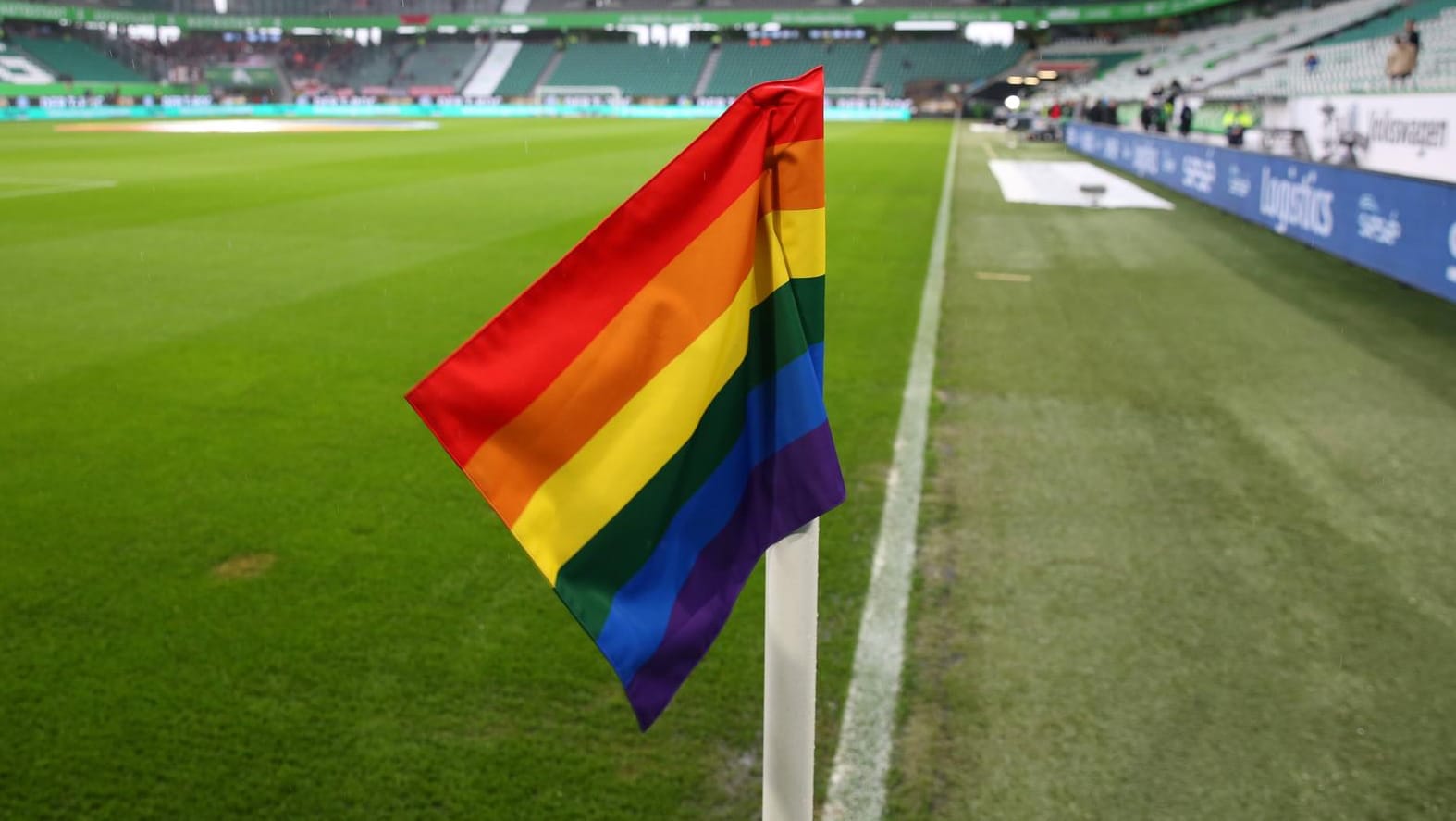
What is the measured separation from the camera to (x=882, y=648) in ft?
11.2

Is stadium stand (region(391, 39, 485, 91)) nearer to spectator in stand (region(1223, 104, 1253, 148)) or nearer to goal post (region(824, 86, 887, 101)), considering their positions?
goal post (region(824, 86, 887, 101))

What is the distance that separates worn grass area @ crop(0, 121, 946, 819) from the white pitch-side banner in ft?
25.8

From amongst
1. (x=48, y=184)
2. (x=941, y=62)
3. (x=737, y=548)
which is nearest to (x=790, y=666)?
(x=737, y=548)

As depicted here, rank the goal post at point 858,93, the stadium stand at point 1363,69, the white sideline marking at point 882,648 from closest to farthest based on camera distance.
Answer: the white sideline marking at point 882,648
the stadium stand at point 1363,69
the goal post at point 858,93

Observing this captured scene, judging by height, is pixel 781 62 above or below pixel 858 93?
above

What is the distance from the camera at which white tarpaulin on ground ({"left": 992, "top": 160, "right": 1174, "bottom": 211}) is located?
673 inches

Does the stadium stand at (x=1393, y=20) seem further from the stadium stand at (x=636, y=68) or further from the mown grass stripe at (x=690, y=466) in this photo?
the stadium stand at (x=636, y=68)

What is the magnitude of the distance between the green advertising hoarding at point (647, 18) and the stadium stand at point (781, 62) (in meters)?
1.84

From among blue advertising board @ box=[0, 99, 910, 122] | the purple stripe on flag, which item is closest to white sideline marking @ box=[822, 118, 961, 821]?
the purple stripe on flag

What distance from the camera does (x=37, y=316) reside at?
8.20m

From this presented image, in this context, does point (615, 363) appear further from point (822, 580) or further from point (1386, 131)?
point (1386, 131)

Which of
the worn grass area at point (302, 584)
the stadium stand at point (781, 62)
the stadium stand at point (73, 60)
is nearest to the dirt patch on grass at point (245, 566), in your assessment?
the worn grass area at point (302, 584)

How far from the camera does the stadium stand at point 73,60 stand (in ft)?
213

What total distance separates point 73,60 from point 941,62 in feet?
180
